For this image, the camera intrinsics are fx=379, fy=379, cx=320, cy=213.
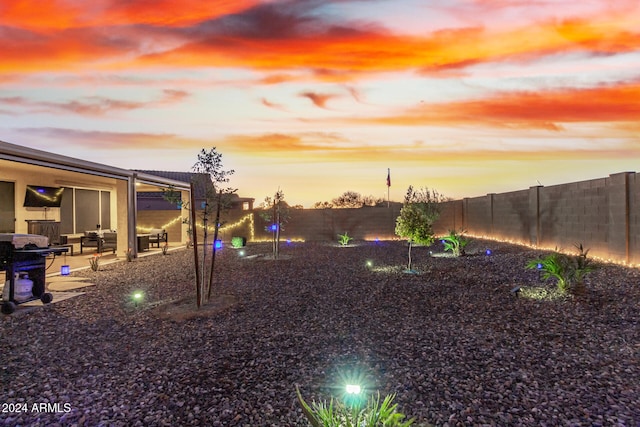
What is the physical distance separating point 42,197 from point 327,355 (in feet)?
48.2

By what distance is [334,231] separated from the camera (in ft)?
66.9

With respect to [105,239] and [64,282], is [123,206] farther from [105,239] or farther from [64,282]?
[64,282]

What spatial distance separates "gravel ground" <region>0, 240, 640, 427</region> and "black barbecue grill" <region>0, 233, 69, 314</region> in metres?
0.34

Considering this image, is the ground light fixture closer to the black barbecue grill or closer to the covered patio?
the black barbecue grill

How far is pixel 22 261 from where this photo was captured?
5.98m

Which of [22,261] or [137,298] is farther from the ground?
[22,261]

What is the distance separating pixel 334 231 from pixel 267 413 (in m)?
17.5

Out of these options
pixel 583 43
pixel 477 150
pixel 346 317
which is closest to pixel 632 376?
pixel 346 317

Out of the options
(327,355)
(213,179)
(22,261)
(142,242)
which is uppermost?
(213,179)

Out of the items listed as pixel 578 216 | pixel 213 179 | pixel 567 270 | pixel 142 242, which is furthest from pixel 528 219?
pixel 142 242

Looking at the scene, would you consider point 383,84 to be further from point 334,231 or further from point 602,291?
point 334,231

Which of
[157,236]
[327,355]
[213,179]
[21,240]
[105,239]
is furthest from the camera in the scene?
[157,236]

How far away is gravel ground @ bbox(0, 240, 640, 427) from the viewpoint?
295 centimetres

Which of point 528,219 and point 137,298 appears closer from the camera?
point 137,298
